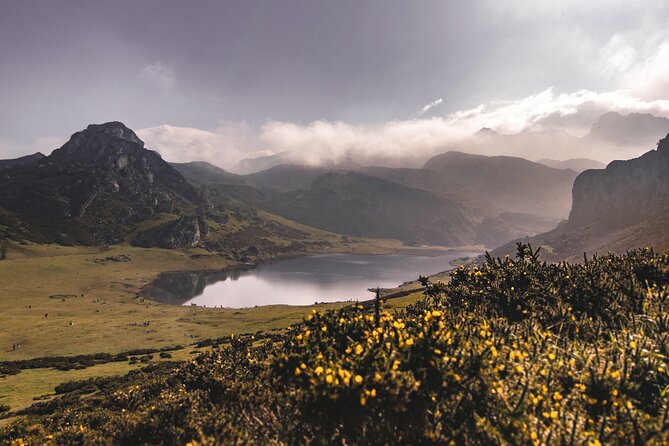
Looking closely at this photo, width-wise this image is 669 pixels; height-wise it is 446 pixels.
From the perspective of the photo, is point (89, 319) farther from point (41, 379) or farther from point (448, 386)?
point (448, 386)

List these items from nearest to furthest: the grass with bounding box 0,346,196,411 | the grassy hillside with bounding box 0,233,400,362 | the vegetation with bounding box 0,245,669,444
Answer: the vegetation with bounding box 0,245,669,444 → the grass with bounding box 0,346,196,411 → the grassy hillside with bounding box 0,233,400,362

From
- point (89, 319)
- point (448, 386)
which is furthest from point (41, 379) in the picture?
point (89, 319)

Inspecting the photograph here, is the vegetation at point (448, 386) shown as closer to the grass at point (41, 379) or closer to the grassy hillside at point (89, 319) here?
the grass at point (41, 379)

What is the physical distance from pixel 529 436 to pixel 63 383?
58.1 m

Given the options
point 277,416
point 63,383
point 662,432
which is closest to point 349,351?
point 277,416

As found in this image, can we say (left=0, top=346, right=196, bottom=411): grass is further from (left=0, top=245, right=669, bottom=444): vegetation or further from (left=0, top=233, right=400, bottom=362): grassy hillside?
(left=0, top=245, right=669, bottom=444): vegetation

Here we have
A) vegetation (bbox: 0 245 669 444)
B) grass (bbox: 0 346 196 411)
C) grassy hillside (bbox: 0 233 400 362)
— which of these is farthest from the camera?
grassy hillside (bbox: 0 233 400 362)

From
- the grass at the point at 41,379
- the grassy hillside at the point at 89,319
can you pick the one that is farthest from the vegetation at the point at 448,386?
the grassy hillside at the point at 89,319

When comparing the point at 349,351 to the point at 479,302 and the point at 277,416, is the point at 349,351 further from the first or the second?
the point at 479,302

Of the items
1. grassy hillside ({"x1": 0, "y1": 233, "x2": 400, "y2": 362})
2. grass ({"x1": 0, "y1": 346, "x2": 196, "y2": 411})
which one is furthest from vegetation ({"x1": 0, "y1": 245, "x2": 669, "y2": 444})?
grassy hillside ({"x1": 0, "y1": 233, "x2": 400, "y2": 362})

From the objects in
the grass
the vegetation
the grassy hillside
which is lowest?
the grassy hillside

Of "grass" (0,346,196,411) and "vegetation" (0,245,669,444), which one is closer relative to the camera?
"vegetation" (0,245,669,444)

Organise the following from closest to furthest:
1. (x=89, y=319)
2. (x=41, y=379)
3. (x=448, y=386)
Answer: (x=448, y=386) → (x=41, y=379) → (x=89, y=319)

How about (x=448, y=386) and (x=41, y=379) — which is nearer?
(x=448, y=386)
